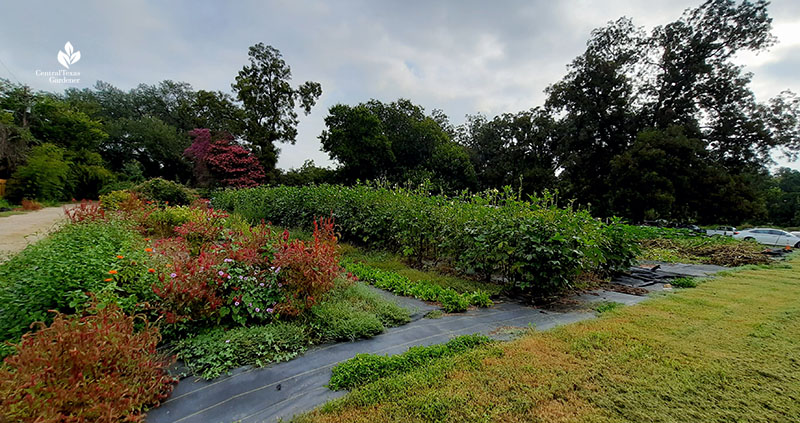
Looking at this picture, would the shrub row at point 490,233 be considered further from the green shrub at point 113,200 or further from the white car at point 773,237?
the white car at point 773,237

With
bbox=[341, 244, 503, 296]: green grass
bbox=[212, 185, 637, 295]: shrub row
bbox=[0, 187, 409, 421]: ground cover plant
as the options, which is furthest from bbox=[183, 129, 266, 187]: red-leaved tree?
bbox=[0, 187, 409, 421]: ground cover plant

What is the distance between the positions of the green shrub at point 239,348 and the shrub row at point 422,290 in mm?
1564

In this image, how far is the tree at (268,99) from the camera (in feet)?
61.4

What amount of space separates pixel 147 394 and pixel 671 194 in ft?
56.0

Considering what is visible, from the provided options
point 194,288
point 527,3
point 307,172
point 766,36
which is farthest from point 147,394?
point 766,36

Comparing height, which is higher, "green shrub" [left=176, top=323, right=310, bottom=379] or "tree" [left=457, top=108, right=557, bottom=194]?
"tree" [left=457, top=108, right=557, bottom=194]

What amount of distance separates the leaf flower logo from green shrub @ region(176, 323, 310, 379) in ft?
39.1

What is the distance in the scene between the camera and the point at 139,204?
6.90 meters

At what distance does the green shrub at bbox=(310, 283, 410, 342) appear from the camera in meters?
2.45


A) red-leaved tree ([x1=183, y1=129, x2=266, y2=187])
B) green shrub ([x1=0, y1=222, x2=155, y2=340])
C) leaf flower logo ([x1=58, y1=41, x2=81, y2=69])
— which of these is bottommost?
green shrub ([x1=0, y1=222, x2=155, y2=340])

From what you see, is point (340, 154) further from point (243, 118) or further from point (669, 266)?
point (669, 266)

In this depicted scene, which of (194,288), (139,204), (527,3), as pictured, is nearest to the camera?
(194,288)

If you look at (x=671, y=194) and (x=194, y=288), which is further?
(x=671, y=194)

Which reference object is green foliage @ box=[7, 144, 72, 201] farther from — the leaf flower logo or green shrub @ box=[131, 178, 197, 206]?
the leaf flower logo
